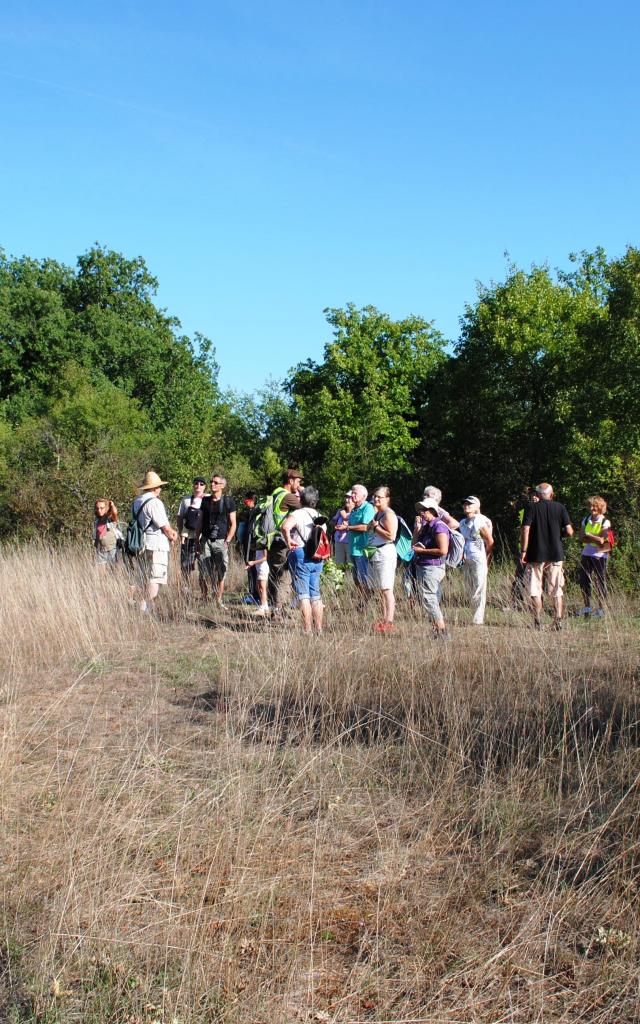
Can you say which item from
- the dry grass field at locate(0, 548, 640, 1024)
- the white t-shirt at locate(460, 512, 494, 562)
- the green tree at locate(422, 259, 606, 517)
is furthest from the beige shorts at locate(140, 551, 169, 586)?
the green tree at locate(422, 259, 606, 517)

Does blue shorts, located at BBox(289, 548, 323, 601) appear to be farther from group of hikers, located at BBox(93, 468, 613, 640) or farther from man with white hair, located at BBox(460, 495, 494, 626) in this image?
man with white hair, located at BBox(460, 495, 494, 626)

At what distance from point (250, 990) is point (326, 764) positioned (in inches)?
76.3

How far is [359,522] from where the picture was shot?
9.82m

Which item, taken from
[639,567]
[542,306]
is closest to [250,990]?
[639,567]

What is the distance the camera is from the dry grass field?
9.85 ft

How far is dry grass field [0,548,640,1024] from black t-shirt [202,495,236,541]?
444 centimetres

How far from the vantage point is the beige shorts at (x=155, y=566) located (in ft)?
33.8

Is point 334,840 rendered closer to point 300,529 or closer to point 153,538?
point 300,529

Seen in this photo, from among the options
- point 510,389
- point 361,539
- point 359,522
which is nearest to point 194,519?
point 359,522

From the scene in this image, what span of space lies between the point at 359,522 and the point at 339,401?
37.0 meters

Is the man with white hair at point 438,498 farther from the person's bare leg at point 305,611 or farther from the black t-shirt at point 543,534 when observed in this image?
the person's bare leg at point 305,611

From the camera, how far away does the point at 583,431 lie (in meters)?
27.4

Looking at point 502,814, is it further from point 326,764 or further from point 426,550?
point 426,550

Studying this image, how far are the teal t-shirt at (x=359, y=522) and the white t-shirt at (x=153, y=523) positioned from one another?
224 cm
